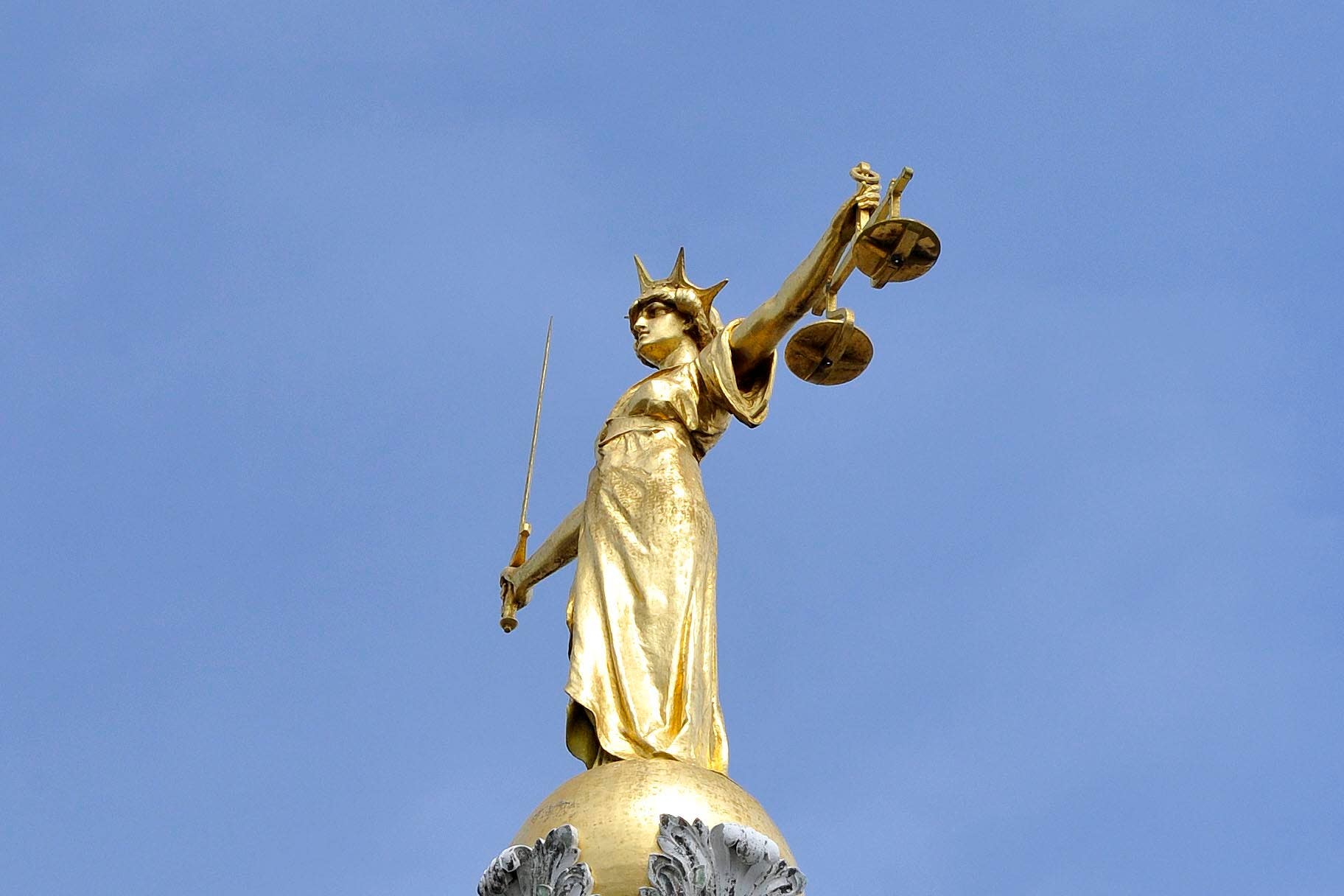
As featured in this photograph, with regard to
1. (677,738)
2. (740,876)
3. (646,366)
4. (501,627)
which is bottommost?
(740,876)

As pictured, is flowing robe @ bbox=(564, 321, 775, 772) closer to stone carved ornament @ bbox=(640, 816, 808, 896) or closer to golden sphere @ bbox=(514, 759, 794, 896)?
golden sphere @ bbox=(514, 759, 794, 896)

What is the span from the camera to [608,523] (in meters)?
14.2

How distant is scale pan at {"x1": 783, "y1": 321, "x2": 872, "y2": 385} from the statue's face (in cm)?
154

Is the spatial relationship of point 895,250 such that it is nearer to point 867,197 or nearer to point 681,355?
point 867,197

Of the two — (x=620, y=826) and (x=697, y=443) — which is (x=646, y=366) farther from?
(x=620, y=826)

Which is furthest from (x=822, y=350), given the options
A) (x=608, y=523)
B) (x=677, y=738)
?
(x=677, y=738)

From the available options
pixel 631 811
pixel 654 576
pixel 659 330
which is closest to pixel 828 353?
pixel 654 576

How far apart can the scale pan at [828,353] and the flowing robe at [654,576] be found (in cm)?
66

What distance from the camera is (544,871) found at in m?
12.3

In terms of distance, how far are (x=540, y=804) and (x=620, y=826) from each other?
0.70 meters

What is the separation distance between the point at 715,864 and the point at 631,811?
551 millimetres

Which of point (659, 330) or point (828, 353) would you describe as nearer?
point (828, 353)

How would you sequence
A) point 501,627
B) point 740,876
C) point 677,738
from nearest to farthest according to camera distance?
point 740,876 < point 677,738 < point 501,627

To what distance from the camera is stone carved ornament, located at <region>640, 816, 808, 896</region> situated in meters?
12.0
